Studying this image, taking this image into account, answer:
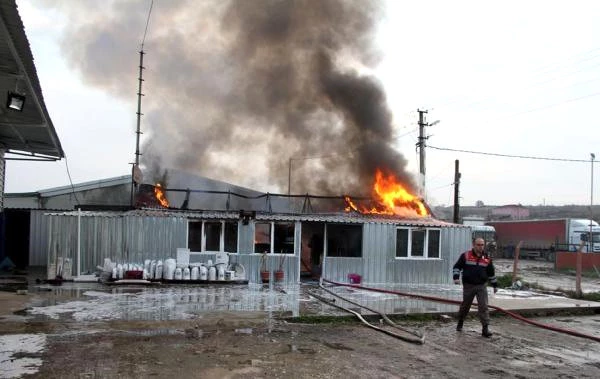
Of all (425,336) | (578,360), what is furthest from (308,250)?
(578,360)

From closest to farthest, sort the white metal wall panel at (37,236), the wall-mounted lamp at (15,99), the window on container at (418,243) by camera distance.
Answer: the wall-mounted lamp at (15,99), the window on container at (418,243), the white metal wall panel at (37,236)

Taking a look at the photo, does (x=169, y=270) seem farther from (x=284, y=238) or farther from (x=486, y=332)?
(x=486, y=332)

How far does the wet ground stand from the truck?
31166 mm

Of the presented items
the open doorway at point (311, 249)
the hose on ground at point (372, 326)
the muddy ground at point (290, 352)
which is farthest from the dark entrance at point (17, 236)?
the muddy ground at point (290, 352)

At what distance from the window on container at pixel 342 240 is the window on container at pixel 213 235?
3.98 meters

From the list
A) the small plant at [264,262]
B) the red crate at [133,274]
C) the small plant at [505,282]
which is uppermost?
the small plant at [264,262]

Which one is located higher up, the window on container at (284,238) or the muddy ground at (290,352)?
the window on container at (284,238)

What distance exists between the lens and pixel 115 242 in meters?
16.1

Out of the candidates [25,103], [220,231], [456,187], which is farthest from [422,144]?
[25,103]

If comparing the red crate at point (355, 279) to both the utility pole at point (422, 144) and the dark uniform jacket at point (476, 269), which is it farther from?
the utility pole at point (422, 144)

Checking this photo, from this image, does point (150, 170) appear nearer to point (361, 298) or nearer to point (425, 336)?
point (361, 298)

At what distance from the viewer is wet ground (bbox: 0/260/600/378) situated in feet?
21.7

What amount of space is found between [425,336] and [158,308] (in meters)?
5.15

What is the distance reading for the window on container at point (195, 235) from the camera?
16828 mm
